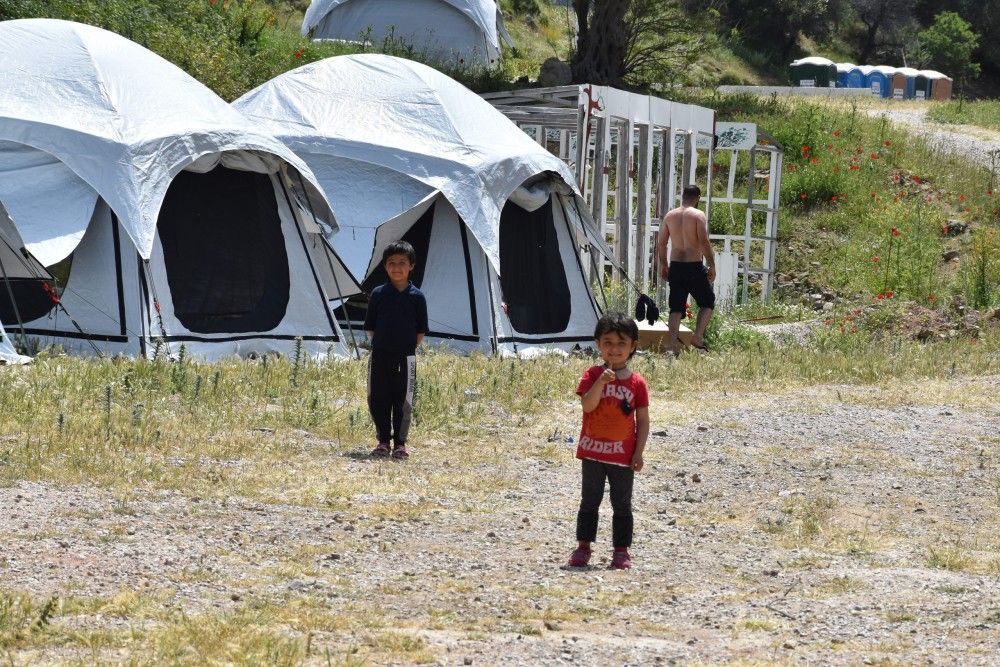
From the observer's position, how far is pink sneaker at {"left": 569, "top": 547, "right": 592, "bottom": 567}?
21.7 ft

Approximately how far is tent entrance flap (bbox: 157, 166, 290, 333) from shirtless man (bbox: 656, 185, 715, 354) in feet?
12.8

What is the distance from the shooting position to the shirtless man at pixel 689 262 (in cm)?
1488

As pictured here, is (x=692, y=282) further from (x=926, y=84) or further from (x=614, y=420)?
(x=926, y=84)

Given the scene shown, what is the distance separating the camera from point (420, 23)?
34.8 metres

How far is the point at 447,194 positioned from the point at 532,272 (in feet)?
4.55

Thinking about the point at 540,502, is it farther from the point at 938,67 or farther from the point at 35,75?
the point at 938,67

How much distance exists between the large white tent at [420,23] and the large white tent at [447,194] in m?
19.1

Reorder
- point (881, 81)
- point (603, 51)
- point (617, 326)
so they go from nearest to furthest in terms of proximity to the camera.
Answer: point (617, 326)
point (603, 51)
point (881, 81)

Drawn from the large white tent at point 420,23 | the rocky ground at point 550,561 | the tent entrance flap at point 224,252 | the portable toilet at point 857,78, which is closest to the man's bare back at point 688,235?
the tent entrance flap at point 224,252

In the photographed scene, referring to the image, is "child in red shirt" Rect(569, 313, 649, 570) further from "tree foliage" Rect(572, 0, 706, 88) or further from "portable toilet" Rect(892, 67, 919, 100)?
"portable toilet" Rect(892, 67, 919, 100)

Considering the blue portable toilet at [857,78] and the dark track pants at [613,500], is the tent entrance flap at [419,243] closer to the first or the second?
the dark track pants at [613,500]

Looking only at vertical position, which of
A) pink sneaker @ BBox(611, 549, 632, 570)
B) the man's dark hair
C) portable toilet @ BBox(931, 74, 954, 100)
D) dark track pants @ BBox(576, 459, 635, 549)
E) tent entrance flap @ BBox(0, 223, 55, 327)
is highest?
portable toilet @ BBox(931, 74, 954, 100)

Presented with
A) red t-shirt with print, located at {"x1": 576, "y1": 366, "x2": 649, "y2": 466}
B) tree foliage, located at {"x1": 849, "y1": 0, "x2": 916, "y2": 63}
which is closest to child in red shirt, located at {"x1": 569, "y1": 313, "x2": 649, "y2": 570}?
red t-shirt with print, located at {"x1": 576, "y1": 366, "x2": 649, "y2": 466}

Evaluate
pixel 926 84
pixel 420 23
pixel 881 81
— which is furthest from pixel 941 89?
pixel 420 23
